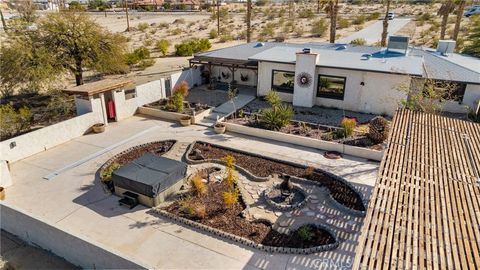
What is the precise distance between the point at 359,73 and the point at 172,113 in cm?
1199

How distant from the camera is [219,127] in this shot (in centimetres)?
1867

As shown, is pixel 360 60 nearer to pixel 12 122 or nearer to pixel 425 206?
pixel 425 206

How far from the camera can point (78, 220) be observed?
37.3ft

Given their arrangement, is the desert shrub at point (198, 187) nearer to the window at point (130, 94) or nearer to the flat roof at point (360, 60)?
the window at point (130, 94)

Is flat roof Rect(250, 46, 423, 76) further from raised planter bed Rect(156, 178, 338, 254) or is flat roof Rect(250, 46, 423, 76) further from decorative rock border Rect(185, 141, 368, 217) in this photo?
raised planter bed Rect(156, 178, 338, 254)

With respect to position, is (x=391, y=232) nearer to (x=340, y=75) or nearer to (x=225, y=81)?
(x=340, y=75)

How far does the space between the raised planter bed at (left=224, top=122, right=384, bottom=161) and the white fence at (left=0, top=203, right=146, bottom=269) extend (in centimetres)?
1084

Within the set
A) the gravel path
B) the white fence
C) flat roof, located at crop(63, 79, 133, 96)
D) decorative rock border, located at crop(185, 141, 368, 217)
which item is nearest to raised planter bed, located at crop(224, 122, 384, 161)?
decorative rock border, located at crop(185, 141, 368, 217)

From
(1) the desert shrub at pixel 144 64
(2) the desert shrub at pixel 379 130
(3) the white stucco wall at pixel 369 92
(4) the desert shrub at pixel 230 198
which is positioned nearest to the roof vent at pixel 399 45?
(3) the white stucco wall at pixel 369 92

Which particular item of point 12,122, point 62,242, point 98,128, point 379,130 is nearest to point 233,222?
point 62,242

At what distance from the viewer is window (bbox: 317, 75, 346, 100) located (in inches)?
842

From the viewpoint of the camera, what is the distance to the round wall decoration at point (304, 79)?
21500 millimetres

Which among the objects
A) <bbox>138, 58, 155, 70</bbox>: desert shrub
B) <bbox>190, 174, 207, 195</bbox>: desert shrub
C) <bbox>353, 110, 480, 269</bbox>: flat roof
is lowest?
<bbox>190, 174, 207, 195</bbox>: desert shrub

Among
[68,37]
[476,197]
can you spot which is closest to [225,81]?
[68,37]
